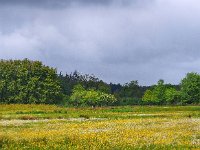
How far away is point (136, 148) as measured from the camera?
72.9 ft

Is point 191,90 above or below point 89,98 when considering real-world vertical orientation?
above

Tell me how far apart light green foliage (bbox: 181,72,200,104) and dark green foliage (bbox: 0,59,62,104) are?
44938mm

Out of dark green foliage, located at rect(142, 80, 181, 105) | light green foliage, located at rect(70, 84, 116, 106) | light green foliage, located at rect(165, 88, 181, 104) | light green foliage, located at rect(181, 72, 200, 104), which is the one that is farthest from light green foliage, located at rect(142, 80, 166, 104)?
light green foliage, located at rect(70, 84, 116, 106)

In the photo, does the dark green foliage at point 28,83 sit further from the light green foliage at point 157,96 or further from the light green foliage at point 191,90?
the light green foliage at point 191,90

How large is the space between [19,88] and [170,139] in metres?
110

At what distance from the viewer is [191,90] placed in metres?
153

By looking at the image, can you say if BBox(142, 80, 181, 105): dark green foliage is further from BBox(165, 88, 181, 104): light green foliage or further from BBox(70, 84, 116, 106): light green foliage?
BBox(70, 84, 116, 106): light green foliage

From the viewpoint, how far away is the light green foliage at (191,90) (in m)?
152

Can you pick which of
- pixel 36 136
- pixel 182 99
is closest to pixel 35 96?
pixel 182 99

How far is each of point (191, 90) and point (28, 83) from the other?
57.2 metres

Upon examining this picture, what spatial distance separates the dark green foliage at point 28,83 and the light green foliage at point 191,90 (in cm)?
4494

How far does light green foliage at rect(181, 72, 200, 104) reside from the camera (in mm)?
152125

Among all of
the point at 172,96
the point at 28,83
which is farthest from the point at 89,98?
the point at 172,96

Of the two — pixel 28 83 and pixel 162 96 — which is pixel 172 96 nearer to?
pixel 162 96
